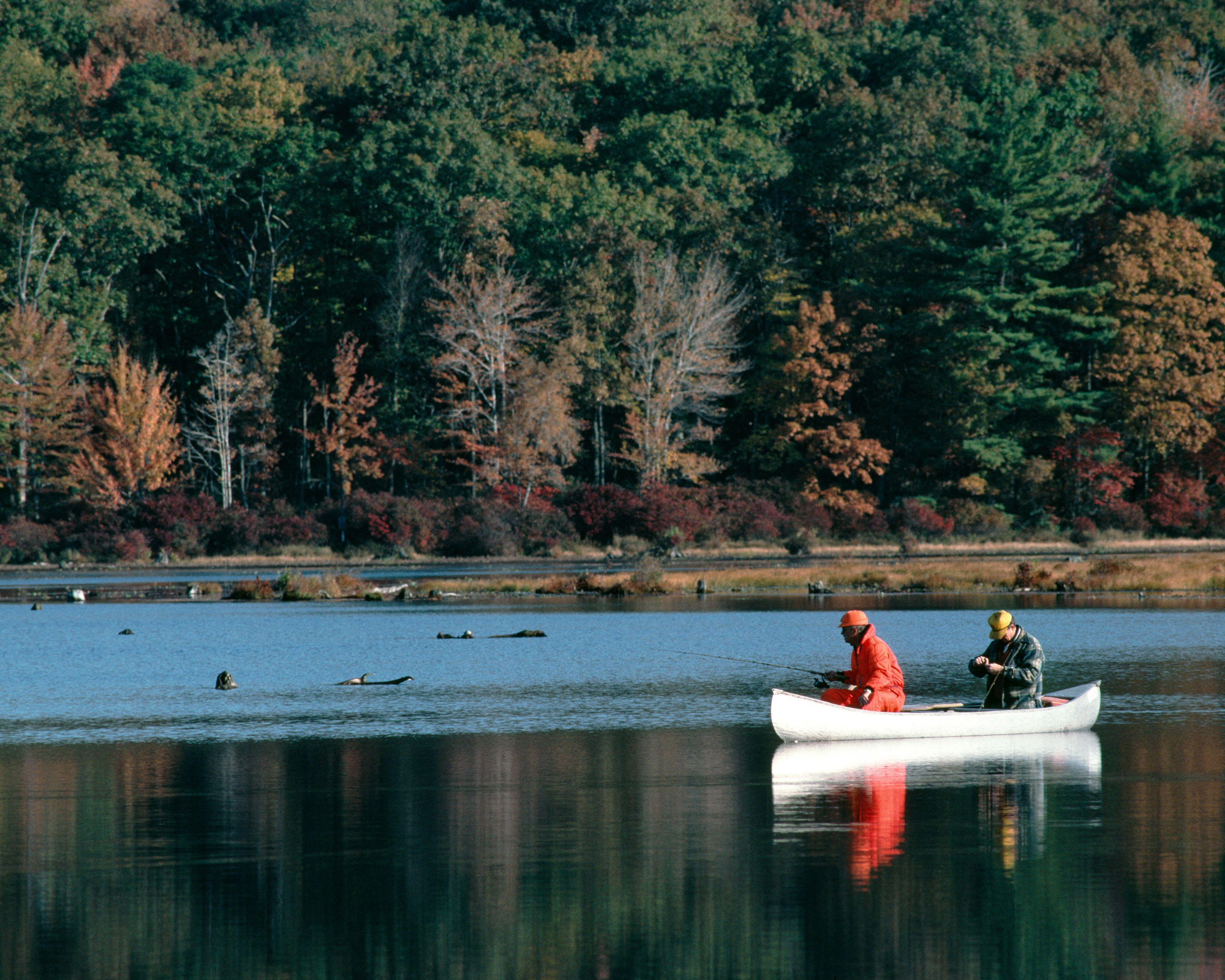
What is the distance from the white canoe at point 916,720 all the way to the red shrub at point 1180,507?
53.6m

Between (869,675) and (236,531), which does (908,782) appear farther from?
(236,531)

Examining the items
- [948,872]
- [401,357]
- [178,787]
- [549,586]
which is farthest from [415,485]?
[948,872]

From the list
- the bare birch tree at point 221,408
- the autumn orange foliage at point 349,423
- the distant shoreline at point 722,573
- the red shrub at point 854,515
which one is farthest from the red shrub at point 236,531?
the red shrub at point 854,515

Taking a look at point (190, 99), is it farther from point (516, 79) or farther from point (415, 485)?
point (415, 485)

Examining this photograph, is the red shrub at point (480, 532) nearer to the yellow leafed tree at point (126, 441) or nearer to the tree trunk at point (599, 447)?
the tree trunk at point (599, 447)

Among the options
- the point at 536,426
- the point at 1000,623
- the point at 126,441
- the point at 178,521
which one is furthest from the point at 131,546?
the point at 1000,623

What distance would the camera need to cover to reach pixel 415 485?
7669 cm

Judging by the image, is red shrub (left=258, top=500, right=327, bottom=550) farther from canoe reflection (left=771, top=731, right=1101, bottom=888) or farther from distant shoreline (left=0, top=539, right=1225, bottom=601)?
canoe reflection (left=771, top=731, right=1101, bottom=888)

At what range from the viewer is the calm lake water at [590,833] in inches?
391

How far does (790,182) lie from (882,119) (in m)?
5.80

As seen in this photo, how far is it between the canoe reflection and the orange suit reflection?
0.01m

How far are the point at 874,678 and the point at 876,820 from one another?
186 inches

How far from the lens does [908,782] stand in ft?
52.6

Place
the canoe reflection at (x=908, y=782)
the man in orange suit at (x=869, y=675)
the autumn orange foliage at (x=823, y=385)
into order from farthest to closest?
the autumn orange foliage at (x=823, y=385)
the man in orange suit at (x=869, y=675)
the canoe reflection at (x=908, y=782)
